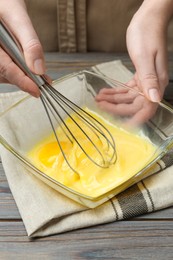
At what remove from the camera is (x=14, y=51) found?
1.86ft

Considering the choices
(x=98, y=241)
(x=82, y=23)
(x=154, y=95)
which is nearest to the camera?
(x=98, y=241)

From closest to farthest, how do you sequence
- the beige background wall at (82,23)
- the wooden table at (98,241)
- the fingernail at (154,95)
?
the wooden table at (98,241)
the fingernail at (154,95)
the beige background wall at (82,23)

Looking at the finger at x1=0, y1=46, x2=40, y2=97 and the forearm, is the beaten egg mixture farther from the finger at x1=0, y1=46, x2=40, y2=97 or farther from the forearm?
the forearm

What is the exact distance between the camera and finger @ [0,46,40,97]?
0.60m

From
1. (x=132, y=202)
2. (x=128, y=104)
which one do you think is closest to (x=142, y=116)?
(x=128, y=104)

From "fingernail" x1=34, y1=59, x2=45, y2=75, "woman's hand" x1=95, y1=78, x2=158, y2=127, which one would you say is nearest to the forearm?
"woman's hand" x1=95, y1=78, x2=158, y2=127

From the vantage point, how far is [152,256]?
0.52m

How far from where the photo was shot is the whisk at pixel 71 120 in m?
0.57

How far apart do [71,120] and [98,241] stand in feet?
0.62

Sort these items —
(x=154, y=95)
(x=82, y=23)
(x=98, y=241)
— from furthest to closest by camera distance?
(x=82, y=23), (x=154, y=95), (x=98, y=241)

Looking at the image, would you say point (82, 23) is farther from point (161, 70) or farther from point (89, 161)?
point (89, 161)

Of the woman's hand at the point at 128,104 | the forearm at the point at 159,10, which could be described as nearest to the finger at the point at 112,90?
the woman's hand at the point at 128,104

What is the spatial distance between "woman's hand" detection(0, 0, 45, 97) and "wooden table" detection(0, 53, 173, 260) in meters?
0.15

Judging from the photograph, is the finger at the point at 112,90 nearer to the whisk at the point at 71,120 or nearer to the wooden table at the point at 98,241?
the whisk at the point at 71,120
